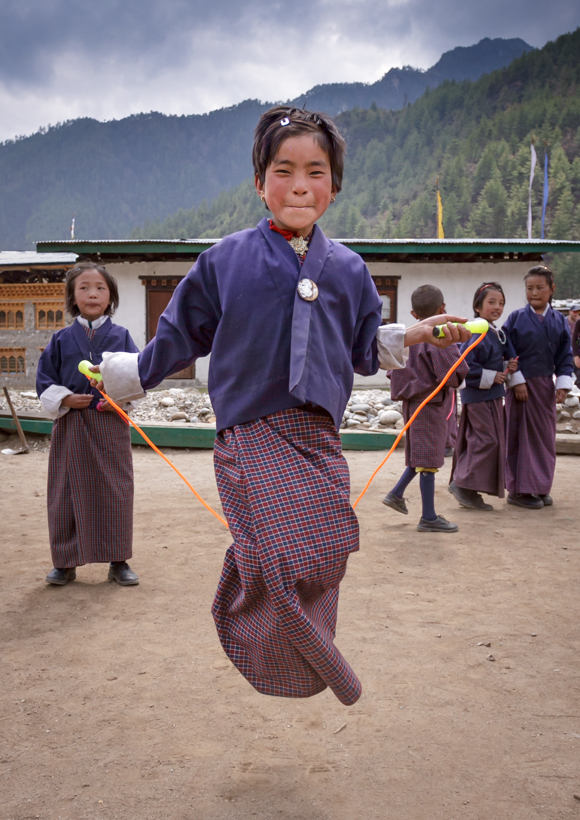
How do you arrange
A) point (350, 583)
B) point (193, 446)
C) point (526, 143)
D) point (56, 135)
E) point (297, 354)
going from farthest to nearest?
point (56, 135), point (526, 143), point (193, 446), point (350, 583), point (297, 354)

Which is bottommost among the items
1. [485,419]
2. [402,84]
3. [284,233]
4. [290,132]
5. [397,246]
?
[485,419]

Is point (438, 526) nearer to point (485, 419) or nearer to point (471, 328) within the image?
point (485, 419)

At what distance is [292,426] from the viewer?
1.87m

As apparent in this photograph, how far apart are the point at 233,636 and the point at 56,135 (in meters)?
177

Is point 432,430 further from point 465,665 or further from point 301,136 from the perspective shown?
point 301,136

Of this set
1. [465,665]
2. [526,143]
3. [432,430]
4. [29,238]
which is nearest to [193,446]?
[432,430]

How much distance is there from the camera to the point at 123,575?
4004 mm

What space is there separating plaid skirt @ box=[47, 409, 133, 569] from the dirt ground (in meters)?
0.24

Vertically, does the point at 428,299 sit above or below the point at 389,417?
above

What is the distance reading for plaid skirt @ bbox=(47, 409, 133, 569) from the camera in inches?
153

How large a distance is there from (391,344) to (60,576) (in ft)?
8.92

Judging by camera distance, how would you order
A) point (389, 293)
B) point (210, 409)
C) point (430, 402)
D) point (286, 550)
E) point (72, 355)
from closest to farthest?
point (286, 550), point (72, 355), point (430, 402), point (210, 409), point (389, 293)

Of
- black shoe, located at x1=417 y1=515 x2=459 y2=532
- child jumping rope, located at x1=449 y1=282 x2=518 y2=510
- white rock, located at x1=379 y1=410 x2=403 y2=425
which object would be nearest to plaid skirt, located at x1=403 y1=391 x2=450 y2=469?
black shoe, located at x1=417 y1=515 x2=459 y2=532

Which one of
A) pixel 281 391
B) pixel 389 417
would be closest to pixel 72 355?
pixel 281 391
